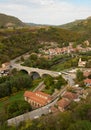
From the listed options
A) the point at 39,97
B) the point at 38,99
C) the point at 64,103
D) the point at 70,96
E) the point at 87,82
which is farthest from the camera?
the point at 87,82

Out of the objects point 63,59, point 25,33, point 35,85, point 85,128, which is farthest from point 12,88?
point 25,33

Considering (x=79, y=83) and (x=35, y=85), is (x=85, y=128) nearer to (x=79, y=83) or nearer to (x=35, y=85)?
(x=79, y=83)

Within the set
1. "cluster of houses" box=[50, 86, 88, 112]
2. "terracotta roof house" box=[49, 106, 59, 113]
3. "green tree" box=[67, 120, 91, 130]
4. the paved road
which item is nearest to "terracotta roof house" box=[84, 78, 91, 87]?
"cluster of houses" box=[50, 86, 88, 112]

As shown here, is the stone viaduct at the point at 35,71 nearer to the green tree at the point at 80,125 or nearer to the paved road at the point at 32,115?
the paved road at the point at 32,115

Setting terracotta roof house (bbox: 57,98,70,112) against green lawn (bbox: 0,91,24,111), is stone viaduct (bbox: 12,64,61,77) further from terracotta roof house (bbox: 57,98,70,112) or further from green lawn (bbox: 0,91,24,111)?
terracotta roof house (bbox: 57,98,70,112)

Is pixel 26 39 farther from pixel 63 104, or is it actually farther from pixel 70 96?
pixel 63 104

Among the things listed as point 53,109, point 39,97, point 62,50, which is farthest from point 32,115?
point 62,50

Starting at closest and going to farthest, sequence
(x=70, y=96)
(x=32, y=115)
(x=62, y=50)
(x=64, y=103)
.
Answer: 1. (x=32, y=115)
2. (x=64, y=103)
3. (x=70, y=96)
4. (x=62, y=50)

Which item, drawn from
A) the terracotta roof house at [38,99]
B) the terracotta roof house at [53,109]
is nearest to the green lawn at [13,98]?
the terracotta roof house at [38,99]
